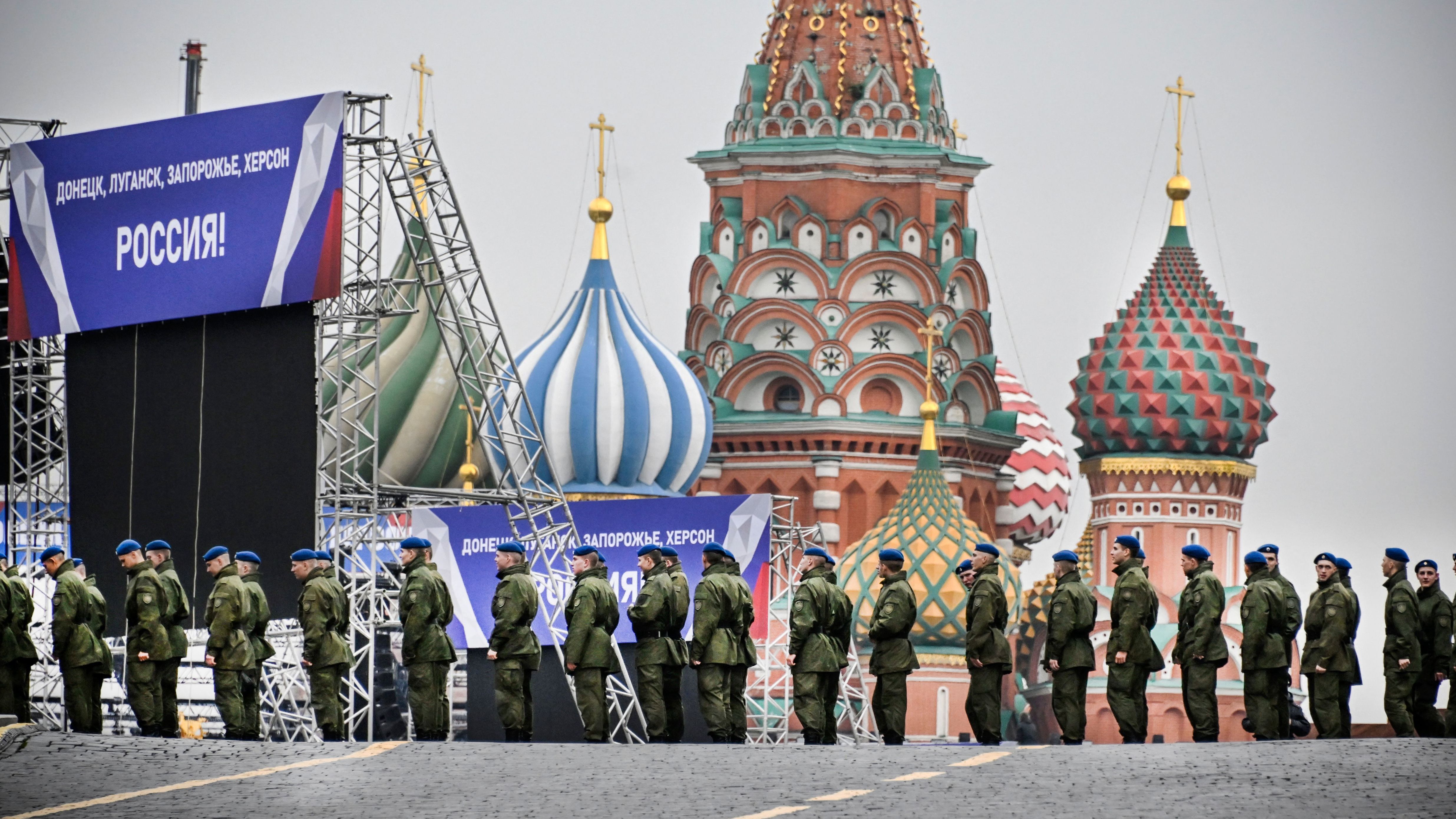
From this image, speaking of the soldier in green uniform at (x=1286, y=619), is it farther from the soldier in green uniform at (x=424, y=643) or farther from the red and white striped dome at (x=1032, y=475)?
the red and white striped dome at (x=1032, y=475)

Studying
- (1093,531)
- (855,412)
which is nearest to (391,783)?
(855,412)

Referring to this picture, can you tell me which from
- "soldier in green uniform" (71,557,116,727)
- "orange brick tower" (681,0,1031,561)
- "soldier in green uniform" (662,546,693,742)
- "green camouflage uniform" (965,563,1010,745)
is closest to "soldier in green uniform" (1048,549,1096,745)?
"green camouflage uniform" (965,563,1010,745)

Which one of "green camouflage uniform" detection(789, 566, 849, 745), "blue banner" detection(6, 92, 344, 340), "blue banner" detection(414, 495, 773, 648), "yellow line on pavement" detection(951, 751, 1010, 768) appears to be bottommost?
"yellow line on pavement" detection(951, 751, 1010, 768)

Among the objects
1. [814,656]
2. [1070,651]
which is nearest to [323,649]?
[814,656]

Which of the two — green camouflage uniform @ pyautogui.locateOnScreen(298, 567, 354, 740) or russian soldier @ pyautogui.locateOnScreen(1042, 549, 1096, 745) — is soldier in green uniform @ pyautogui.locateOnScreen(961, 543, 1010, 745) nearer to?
russian soldier @ pyautogui.locateOnScreen(1042, 549, 1096, 745)

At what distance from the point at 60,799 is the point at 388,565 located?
16793 mm

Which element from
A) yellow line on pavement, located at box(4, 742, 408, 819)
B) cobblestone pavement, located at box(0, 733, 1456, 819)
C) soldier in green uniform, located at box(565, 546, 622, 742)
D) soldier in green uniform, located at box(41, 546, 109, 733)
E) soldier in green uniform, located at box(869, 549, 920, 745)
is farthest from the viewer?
soldier in green uniform, located at box(565, 546, 622, 742)

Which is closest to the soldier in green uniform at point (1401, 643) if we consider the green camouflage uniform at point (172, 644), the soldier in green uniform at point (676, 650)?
the soldier in green uniform at point (676, 650)

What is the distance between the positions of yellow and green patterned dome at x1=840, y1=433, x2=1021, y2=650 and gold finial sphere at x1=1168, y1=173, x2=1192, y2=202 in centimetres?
1347

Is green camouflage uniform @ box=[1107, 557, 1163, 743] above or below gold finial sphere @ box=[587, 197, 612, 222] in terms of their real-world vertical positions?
below

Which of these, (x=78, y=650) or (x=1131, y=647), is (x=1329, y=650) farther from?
(x=78, y=650)

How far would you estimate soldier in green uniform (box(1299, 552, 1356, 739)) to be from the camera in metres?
23.3

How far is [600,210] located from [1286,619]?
40.6m

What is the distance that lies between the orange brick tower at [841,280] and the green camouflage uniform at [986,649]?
1673 inches
